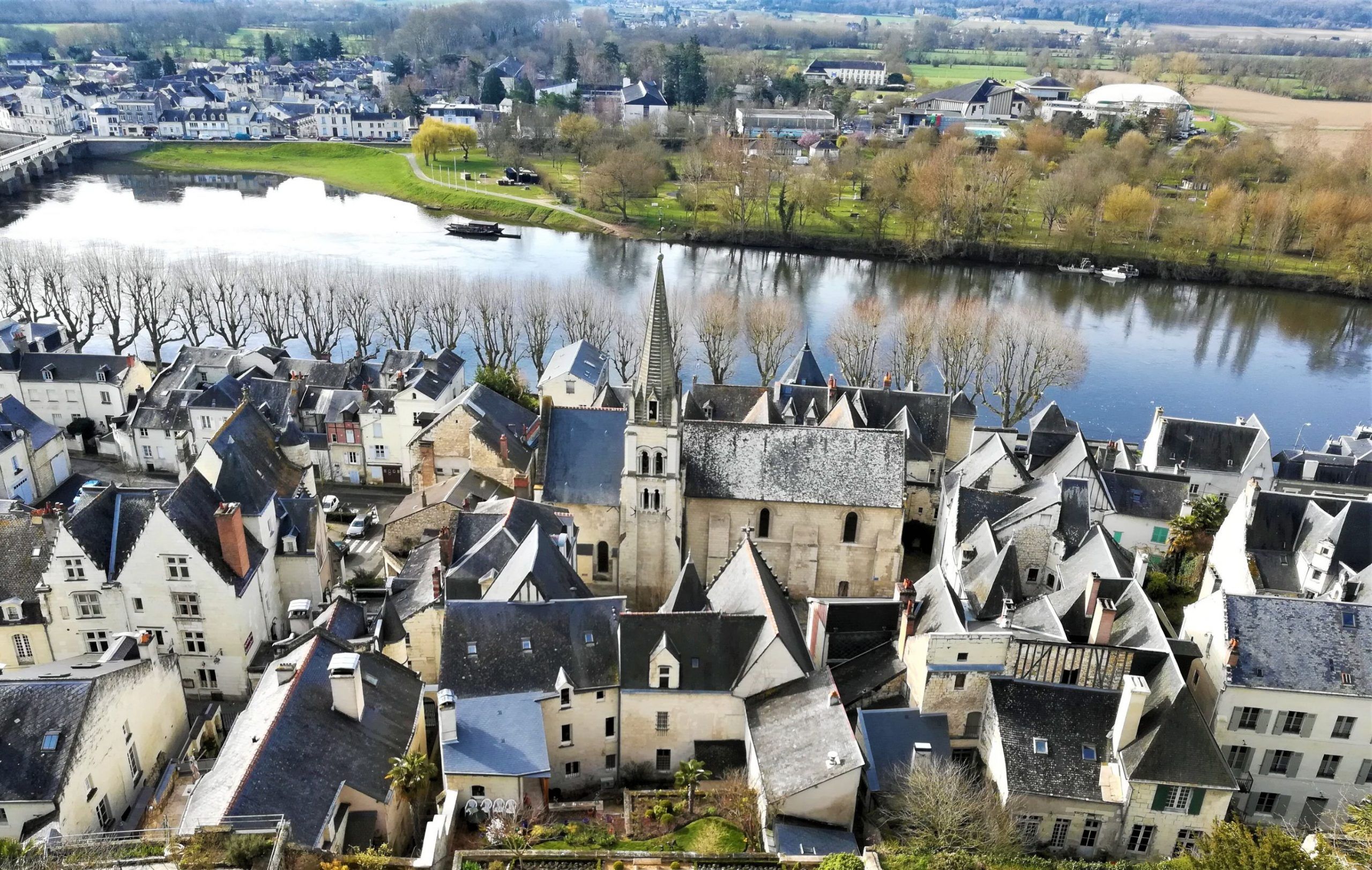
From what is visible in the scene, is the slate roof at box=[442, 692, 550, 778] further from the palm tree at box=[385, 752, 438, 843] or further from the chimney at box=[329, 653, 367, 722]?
the chimney at box=[329, 653, 367, 722]

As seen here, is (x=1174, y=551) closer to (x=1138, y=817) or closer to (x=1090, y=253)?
(x=1138, y=817)

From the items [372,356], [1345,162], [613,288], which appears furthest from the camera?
[1345,162]

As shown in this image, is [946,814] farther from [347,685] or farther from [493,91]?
[493,91]

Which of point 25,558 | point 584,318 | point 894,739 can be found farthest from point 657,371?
point 584,318

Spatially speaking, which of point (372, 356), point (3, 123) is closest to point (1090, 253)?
point (372, 356)

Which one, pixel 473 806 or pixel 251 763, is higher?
pixel 251 763

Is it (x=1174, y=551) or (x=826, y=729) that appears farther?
(x=1174, y=551)

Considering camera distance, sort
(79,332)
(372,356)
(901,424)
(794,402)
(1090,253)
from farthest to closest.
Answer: (1090,253) → (79,332) → (372,356) → (794,402) → (901,424)
